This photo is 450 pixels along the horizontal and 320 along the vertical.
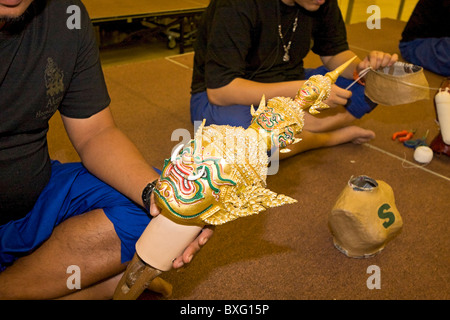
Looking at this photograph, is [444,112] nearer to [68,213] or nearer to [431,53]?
[431,53]

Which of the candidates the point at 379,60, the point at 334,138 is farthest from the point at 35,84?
the point at 334,138

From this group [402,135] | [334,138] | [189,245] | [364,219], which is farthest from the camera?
[402,135]

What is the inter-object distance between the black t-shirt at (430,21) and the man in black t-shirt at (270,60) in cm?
123

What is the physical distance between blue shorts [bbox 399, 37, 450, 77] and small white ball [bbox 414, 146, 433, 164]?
1.12 meters

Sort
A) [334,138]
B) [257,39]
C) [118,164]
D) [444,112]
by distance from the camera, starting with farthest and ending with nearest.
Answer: [334,138], [444,112], [257,39], [118,164]

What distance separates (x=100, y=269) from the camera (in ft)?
3.26

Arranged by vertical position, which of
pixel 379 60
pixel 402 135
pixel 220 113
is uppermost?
pixel 379 60

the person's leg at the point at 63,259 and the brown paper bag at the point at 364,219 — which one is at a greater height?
the person's leg at the point at 63,259

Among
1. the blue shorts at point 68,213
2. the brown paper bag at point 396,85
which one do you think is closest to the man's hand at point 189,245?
the blue shorts at point 68,213

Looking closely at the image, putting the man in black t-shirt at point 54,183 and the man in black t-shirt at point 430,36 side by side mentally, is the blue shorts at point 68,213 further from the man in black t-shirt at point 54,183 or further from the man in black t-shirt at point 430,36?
→ the man in black t-shirt at point 430,36

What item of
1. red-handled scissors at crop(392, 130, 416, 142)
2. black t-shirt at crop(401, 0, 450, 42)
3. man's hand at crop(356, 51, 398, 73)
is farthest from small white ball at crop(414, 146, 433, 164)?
black t-shirt at crop(401, 0, 450, 42)

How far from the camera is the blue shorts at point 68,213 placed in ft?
3.22

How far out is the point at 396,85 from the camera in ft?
5.39

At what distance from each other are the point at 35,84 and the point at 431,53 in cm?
259
